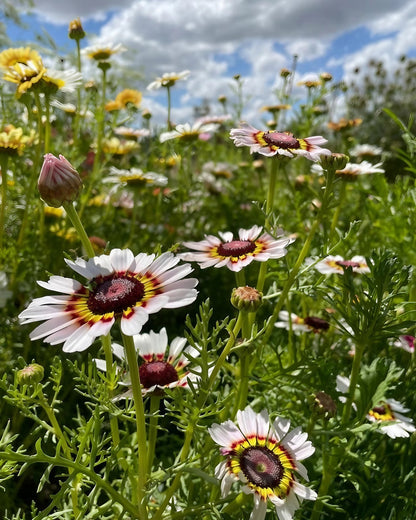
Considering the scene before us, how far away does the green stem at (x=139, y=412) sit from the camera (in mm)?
607

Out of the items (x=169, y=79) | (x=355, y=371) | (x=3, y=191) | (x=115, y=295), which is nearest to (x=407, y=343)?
(x=355, y=371)

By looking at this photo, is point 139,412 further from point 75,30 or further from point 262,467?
point 75,30

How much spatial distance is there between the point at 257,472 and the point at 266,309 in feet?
3.72

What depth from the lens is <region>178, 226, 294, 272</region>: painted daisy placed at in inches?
30.4

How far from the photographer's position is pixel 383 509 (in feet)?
3.20

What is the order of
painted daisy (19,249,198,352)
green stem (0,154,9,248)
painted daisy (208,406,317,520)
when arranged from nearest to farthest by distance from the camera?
1. painted daisy (19,249,198,352)
2. painted daisy (208,406,317,520)
3. green stem (0,154,9,248)

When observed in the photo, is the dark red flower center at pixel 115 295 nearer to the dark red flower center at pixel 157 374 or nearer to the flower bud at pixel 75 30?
the dark red flower center at pixel 157 374

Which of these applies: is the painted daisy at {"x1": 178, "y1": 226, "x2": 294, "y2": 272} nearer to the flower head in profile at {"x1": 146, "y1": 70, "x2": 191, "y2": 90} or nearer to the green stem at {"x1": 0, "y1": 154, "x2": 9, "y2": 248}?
the green stem at {"x1": 0, "y1": 154, "x2": 9, "y2": 248}

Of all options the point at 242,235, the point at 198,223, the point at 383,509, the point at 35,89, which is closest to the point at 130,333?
the point at 242,235

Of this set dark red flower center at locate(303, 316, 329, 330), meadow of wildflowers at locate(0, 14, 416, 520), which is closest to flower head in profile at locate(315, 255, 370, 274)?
meadow of wildflowers at locate(0, 14, 416, 520)

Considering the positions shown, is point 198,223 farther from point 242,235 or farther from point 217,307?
point 242,235

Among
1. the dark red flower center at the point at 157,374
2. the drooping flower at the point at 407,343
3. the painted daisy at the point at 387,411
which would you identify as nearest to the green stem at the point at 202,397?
the dark red flower center at the point at 157,374

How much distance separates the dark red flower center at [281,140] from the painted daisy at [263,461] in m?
0.43

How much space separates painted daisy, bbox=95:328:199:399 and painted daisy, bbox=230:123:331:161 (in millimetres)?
349
